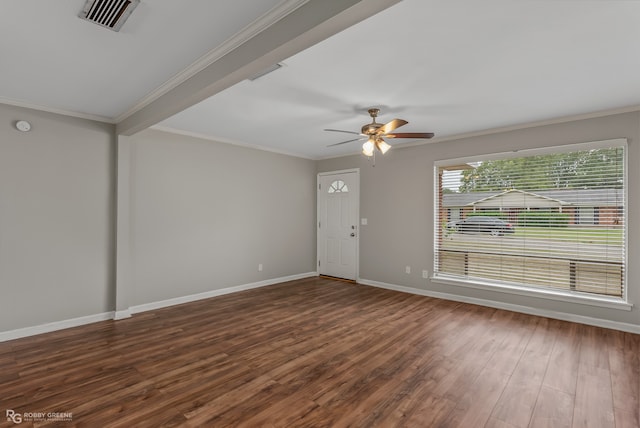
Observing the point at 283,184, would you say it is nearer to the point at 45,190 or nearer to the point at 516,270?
the point at 45,190

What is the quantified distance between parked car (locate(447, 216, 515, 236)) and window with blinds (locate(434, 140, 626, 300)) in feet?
0.04

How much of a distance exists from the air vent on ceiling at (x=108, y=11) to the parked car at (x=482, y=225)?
4780 mm

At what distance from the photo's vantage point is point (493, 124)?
4273mm

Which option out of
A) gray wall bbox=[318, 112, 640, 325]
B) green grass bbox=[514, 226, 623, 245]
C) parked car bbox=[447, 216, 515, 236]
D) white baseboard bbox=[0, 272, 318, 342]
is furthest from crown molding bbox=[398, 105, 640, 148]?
white baseboard bbox=[0, 272, 318, 342]

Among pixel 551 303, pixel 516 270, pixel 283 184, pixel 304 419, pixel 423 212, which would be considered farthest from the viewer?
pixel 283 184

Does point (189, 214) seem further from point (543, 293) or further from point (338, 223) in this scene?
point (543, 293)

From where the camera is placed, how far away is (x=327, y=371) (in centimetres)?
266

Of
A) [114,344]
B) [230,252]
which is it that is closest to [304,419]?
[114,344]

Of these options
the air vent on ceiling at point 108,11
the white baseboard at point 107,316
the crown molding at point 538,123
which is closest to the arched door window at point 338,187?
the crown molding at point 538,123

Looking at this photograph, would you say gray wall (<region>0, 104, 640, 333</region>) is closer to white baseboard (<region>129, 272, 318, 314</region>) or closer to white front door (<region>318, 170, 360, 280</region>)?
white baseboard (<region>129, 272, 318, 314</region>)

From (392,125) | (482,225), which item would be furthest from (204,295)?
(482,225)

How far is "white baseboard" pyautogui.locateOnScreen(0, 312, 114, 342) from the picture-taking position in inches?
132

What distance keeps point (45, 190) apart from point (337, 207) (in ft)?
15.2

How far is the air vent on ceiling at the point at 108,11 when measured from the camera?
180 centimetres
